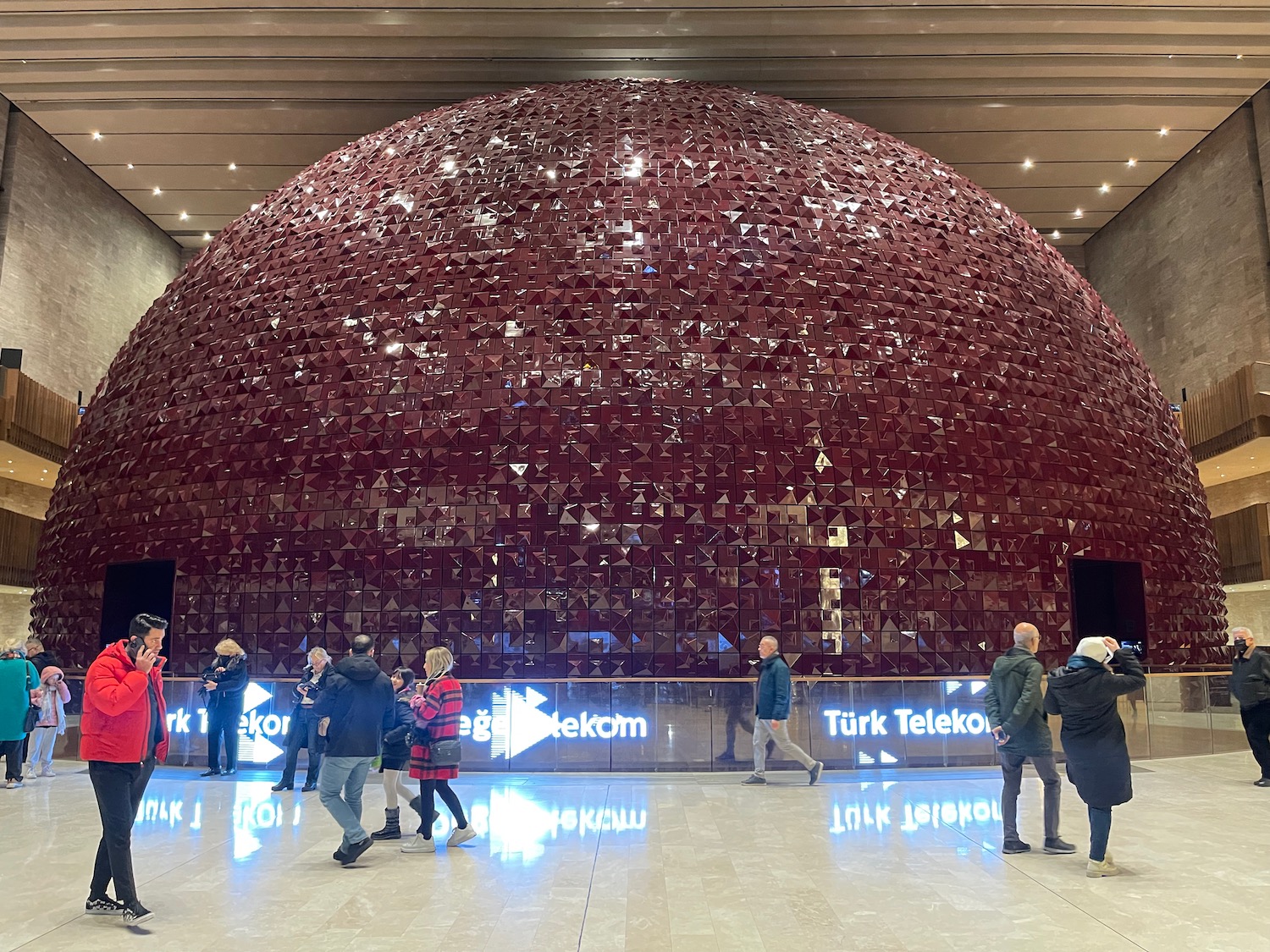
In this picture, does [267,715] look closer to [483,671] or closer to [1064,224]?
[483,671]

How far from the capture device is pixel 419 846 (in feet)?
20.7

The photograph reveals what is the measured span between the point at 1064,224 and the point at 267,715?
75.9 feet

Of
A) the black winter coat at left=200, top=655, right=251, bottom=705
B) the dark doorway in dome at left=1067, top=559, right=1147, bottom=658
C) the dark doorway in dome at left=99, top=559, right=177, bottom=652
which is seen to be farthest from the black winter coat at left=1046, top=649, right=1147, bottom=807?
the dark doorway in dome at left=99, top=559, right=177, bottom=652

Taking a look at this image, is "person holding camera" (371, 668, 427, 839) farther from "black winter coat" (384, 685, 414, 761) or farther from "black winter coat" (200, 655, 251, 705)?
"black winter coat" (200, 655, 251, 705)

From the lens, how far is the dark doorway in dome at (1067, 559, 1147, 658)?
483 inches

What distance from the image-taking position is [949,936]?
4.47 m

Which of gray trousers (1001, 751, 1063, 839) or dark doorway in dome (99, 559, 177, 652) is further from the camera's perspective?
dark doorway in dome (99, 559, 177, 652)

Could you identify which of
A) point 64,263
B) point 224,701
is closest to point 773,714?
point 224,701

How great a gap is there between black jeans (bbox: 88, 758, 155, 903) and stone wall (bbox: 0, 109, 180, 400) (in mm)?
18215

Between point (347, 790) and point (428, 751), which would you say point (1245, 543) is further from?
point (347, 790)

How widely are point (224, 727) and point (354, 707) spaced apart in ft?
15.1

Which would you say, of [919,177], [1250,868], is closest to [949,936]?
[1250,868]

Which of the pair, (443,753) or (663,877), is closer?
(663,877)

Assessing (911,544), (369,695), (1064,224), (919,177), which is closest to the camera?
(369,695)
